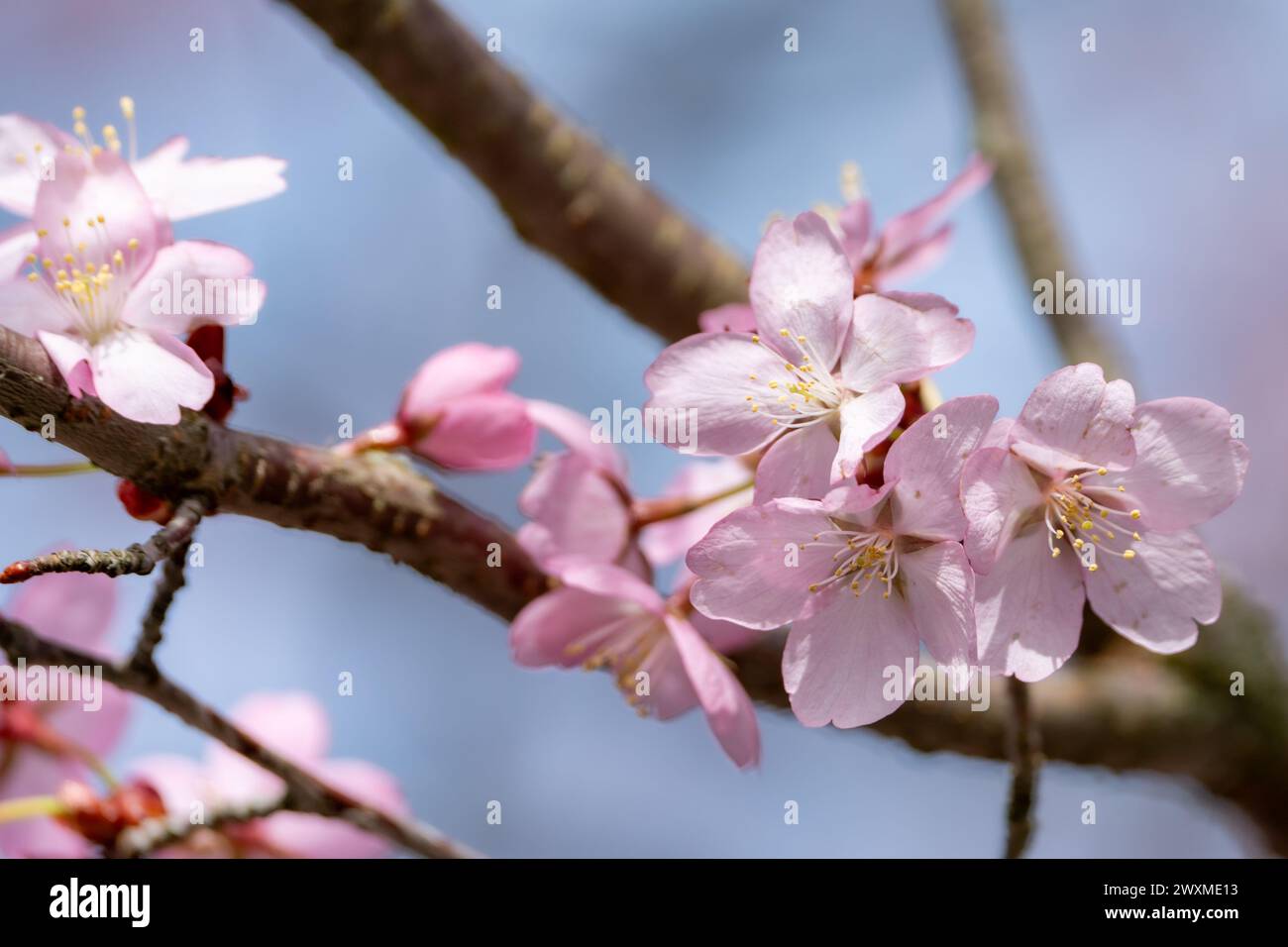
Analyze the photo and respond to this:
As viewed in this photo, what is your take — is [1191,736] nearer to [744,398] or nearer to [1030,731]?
[1030,731]

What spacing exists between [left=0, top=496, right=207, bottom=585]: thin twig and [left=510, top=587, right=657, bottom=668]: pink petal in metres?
0.25

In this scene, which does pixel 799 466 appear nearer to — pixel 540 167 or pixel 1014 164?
pixel 540 167

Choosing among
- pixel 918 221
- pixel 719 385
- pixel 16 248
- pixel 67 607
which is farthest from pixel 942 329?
pixel 67 607

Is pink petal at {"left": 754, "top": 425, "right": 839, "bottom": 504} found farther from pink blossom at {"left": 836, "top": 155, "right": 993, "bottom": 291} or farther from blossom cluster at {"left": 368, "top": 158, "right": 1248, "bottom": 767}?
pink blossom at {"left": 836, "top": 155, "right": 993, "bottom": 291}

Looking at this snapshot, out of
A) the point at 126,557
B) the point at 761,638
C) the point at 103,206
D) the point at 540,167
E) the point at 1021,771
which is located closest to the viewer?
the point at 126,557

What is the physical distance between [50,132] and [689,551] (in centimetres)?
52

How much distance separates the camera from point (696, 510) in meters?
0.97

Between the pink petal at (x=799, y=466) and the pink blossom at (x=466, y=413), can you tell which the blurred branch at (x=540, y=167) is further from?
the pink petal at (x=799, y=466)

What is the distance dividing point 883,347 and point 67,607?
85 cm

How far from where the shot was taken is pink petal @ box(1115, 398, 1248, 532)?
66 cm

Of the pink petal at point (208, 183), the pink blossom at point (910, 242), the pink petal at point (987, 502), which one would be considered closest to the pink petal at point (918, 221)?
the pink blossom at point (910, 242)

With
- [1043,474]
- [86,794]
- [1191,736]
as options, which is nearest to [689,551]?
[1043,474]

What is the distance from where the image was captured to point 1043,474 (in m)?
0.69

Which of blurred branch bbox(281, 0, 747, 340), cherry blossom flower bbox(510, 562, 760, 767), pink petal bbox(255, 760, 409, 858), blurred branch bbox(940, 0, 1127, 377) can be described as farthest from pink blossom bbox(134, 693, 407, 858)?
blurred branch bbox(940, 0, 1127, 377)
